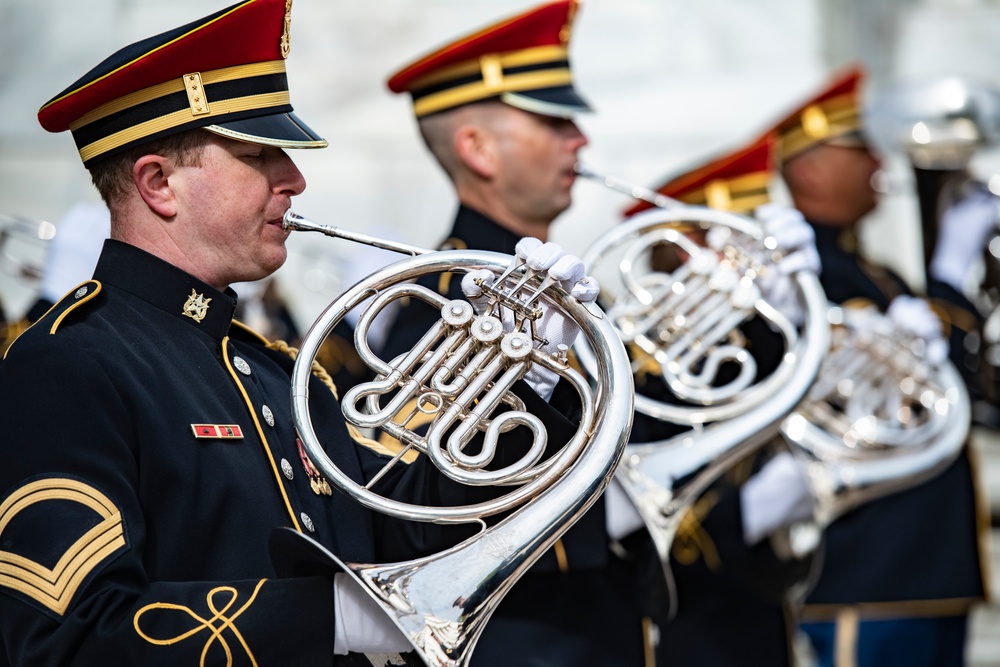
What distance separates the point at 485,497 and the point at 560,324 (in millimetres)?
322

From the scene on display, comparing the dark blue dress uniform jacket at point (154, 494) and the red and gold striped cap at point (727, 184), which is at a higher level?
the dark blue dress uniform jacket at point (154, 494)

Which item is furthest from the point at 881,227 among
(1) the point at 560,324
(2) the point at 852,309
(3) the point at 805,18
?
(1) the point at 560,324

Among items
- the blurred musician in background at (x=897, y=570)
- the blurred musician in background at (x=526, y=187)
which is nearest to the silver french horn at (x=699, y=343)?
the blurred musician in background at (x=526, y=187)

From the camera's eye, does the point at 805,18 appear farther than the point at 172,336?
Yes

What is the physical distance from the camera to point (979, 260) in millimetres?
6211

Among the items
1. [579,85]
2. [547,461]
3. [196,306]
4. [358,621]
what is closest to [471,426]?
[547,461]

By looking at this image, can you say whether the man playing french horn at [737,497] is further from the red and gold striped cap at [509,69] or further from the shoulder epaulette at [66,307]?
the shoulder epaulette at [66,307]

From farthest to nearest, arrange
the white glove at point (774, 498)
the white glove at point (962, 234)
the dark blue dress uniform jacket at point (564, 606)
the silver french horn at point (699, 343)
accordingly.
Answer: the white glove at point (962, 234) < the white glove at point (774, 498) < the silver french horn at point (699, 343) < the dark blue dress uniform jacket at point (564, 606)

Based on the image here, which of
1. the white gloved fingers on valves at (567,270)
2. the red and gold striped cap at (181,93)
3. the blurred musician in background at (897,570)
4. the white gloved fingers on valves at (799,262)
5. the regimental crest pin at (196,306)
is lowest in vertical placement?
the blurred musician in background at (897,570)

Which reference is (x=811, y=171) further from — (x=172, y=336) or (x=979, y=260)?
(x=172, y=336)

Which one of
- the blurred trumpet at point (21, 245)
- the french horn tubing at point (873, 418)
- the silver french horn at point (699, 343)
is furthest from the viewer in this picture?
the blurred trumpet at point (21, 245)

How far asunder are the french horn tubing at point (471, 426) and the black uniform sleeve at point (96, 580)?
132 millimetres

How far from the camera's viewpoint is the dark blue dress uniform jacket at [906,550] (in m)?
5.55

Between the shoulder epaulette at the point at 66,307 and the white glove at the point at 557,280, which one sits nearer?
the shoulder epaulette at the point at 66,307
